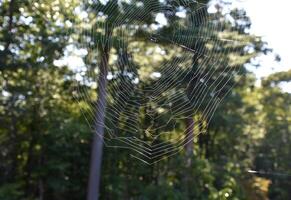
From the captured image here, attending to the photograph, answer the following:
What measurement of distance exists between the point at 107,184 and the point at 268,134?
25.7 feet

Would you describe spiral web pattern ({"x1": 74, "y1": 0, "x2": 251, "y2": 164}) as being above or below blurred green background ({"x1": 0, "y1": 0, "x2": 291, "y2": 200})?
below

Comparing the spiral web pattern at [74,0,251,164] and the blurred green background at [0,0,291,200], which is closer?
the spiral web pattern at [74,0,251,164]

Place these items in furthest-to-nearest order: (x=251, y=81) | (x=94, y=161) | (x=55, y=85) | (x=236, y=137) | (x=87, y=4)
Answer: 1. (x=236, y=137)
2. (x=251, y=81)
3. (x=55, y=85)
4. (x=94, y=161)
5. (x=87, y=4)

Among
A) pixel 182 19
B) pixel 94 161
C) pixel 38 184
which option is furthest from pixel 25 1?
pixel 38 184

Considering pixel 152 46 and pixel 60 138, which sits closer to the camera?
pixel 152 46

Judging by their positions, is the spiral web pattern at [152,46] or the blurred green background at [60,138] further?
the blurred green background at [60,138]

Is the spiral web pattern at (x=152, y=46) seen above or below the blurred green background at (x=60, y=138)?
below

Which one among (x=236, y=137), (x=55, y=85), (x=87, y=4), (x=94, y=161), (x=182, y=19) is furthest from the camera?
(x=236, y=137)

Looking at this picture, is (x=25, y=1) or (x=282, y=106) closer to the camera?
(x=25, y=1)

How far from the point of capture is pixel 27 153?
13.7 m

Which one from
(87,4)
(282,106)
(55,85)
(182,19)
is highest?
(282,106)

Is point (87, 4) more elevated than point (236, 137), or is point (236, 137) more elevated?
point (236, 137)

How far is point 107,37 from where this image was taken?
565cm

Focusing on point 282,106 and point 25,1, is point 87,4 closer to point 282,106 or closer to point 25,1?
point 25,1
